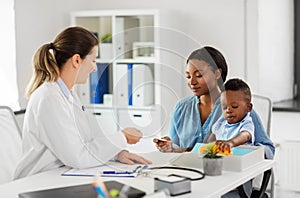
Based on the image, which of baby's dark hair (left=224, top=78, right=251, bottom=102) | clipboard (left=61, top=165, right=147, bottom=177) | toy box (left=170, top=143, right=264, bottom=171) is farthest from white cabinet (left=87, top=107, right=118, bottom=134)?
baby's dark hair (left=224, top=78, right=251, bottom=102)

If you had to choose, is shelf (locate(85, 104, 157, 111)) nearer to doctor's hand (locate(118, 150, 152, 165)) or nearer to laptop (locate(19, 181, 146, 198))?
doctor's hand (locate(118, 150, 152, 165))

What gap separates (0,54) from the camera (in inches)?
150

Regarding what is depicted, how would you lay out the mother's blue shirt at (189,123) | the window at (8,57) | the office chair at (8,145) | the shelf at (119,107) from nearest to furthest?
the shelf at (119,107)
the mother's blue shirt at (189,123)
the office chair at (8,145)
the window at (8,57)

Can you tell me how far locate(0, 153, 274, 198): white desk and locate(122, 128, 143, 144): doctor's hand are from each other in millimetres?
140

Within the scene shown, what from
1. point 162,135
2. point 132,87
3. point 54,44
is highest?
point 54,44

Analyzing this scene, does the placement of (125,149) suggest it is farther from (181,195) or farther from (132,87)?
(181,195)

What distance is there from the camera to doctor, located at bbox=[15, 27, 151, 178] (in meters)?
2.15

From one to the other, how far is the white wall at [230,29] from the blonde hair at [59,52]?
1671mm

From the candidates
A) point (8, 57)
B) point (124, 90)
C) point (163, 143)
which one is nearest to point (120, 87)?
point (124, 90)

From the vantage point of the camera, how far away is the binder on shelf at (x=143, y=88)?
2080 mm

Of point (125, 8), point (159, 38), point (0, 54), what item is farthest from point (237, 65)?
point (159, 38)

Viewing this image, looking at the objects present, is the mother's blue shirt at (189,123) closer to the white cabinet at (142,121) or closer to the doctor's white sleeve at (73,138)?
the white cabinet at (142,121)

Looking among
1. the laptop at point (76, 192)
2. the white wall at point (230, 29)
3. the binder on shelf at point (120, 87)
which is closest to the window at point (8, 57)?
the white wall at point (230, 29)

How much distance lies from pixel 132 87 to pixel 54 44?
46cm
